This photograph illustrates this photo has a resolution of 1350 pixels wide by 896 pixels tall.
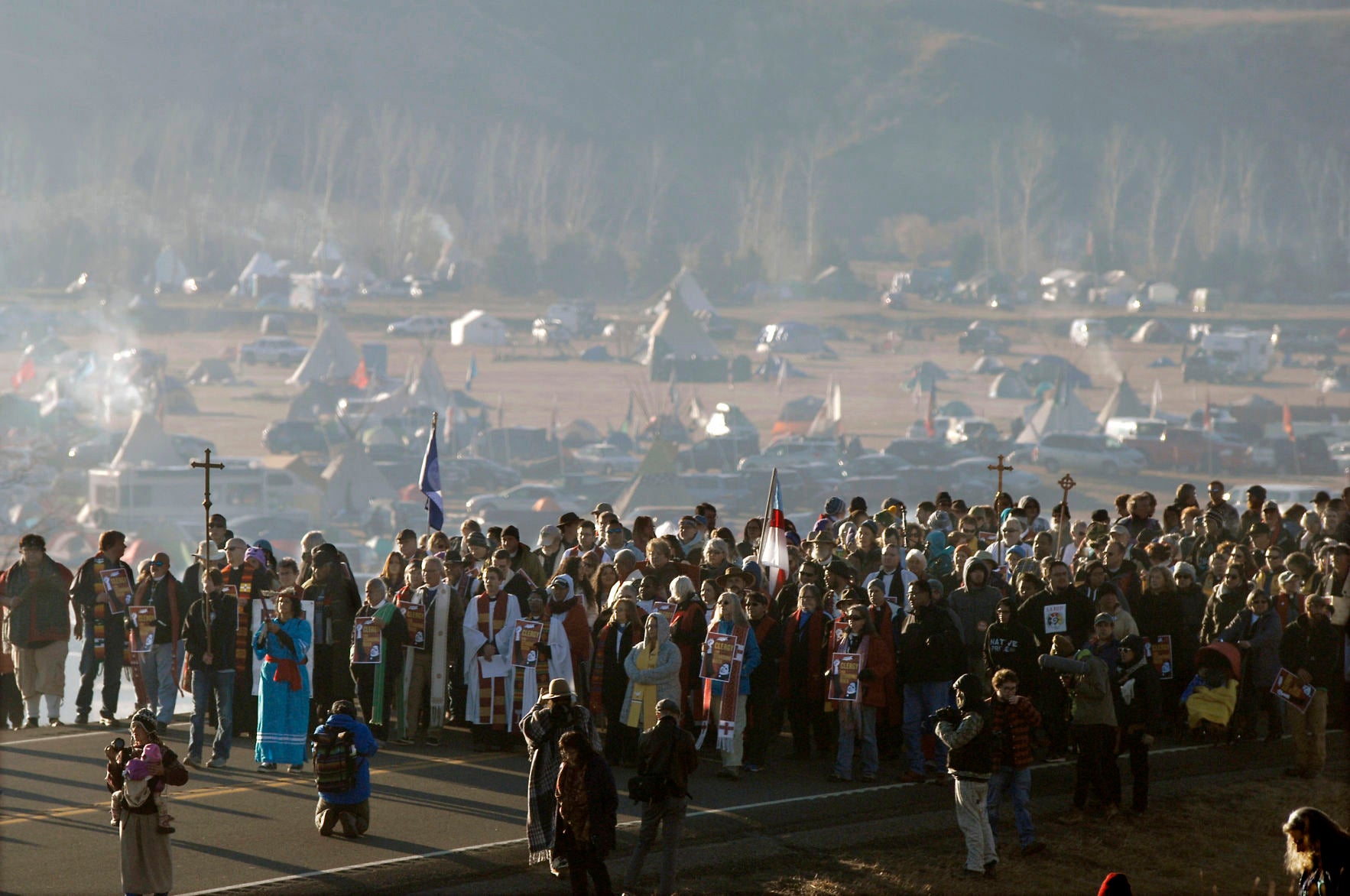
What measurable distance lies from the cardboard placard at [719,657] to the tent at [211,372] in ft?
310

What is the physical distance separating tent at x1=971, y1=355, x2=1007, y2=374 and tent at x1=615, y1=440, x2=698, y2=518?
106 ft

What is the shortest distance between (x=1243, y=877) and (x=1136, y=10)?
587 feet

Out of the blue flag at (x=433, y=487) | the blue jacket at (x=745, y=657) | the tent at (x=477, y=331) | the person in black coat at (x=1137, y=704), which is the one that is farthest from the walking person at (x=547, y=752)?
the tent at (x=477, y=331)

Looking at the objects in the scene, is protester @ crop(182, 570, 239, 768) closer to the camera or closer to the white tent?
the camera

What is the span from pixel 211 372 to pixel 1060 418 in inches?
2076

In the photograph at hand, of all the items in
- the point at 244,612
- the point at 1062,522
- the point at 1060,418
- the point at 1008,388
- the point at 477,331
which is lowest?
the point at 244,612

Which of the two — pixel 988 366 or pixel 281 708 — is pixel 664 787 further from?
pixel 988 366

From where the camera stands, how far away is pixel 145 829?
A: 378 inches

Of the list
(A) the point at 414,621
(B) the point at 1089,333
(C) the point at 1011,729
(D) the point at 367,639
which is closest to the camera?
(C) the point at 1011,729

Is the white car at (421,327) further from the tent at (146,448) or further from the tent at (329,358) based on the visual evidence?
the tent at (146,448)

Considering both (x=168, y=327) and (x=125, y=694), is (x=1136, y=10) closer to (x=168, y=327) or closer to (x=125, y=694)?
(x=168, y=327)

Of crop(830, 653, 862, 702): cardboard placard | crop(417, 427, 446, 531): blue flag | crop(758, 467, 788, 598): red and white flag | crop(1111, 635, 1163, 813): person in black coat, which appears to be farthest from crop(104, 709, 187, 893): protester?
crop(417, 427, 446, 531): blue flag

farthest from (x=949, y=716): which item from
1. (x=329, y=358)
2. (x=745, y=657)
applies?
(x=329, y=358)

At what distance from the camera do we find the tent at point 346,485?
276 ft
